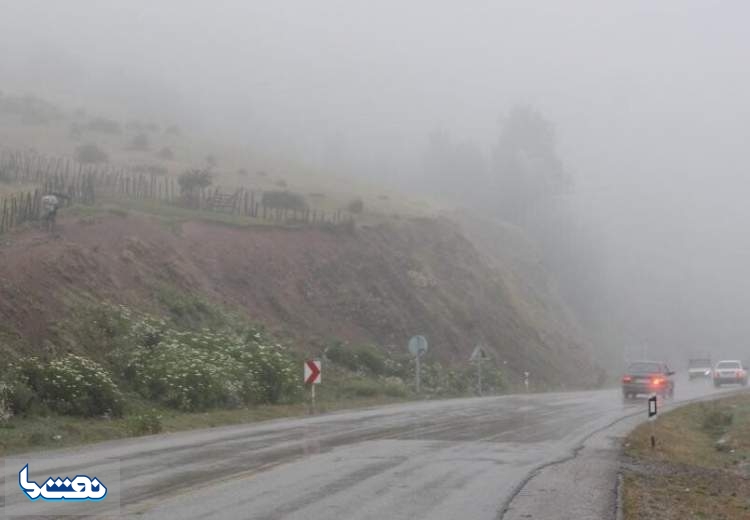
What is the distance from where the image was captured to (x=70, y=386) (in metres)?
22.5

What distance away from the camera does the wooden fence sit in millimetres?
45500

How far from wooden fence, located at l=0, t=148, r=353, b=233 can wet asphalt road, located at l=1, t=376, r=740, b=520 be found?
2299cm

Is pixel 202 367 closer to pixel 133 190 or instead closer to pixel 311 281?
pixel 311 281

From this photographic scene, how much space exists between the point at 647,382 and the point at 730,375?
1681 centimetres

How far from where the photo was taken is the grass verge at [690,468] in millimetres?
11750

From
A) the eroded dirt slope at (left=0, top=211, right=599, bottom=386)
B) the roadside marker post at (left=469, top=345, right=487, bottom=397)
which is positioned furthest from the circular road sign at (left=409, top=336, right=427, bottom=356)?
the eroded dirt slope at (left=0, top=211, right=599, bottom=386)

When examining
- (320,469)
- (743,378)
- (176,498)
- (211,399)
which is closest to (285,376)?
(211,399)

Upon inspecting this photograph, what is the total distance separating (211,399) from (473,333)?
30.0 m

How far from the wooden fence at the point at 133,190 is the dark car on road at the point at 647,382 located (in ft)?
77.9

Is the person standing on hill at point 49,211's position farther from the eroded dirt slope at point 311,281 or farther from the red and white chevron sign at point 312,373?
the red and white chevron sign at point 312,373

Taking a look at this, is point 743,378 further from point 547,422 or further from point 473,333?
point 547,422

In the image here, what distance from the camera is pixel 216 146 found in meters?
90.6

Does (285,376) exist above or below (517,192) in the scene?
below

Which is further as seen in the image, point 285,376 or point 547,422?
point 285,376
